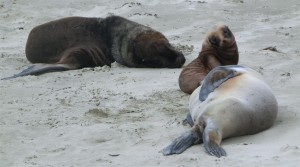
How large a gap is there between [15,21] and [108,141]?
6.10 meters

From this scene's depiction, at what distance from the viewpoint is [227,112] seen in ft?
14.8

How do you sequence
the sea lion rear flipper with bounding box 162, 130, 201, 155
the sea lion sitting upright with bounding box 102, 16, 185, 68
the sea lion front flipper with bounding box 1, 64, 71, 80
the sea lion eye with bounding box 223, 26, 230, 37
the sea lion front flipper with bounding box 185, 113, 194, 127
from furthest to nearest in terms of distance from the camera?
the sea lion sitting upright with bounding box 102, 16, 185, 68
the sea lion front flipper with bounding box 1, 64, 71, 80
the sea lion eye with bounding box 223, 26, 230, 37
the sea lion front flipper with bounding box 185, 113, 194, 127
the sea lion rear flipper with bounding box 162, 130, 201, 155

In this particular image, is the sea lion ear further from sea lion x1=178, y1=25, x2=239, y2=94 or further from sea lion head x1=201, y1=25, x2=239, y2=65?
sea lion head x1=201, y1=25, x2=239, y2=65

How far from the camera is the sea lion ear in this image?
16.1ft

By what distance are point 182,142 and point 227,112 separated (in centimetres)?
36

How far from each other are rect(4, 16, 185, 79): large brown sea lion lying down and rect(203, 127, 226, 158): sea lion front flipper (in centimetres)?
332

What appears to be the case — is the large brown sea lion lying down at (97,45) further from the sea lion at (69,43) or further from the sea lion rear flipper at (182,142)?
the sea lion rear flipper at (182,142)

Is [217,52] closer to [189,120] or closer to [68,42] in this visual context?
[189,120]

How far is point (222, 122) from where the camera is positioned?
447cm

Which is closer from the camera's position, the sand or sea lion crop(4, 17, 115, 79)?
the sand

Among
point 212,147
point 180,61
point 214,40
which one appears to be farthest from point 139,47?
point 212,147

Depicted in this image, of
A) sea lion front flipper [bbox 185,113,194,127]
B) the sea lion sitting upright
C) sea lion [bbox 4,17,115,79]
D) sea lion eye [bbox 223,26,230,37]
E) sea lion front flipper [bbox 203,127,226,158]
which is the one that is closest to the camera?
sea lion front flipper [bbox 203,127,226,158]

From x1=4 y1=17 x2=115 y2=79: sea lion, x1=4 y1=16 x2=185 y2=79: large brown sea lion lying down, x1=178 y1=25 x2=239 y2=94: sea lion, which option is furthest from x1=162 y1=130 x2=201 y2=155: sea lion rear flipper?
x1=4 y1=17 x2=115 y2=79: sea lion

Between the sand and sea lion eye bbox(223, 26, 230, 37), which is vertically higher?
sea lion eye bbox(223, 26, 230, 37)
